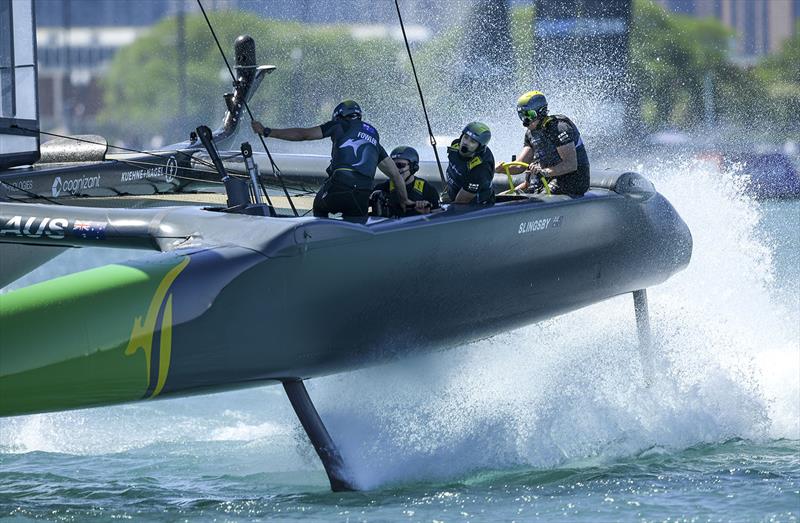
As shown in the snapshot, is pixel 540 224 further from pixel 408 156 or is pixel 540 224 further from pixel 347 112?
pixel 347 112

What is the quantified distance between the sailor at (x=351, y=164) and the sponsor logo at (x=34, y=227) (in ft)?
4.20

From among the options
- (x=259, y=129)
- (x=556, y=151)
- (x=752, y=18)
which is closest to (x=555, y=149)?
(x=556, y=151)

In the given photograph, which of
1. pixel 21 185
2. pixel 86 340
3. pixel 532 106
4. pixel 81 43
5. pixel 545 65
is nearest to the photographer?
pixel 86 340

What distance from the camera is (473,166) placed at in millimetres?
7336

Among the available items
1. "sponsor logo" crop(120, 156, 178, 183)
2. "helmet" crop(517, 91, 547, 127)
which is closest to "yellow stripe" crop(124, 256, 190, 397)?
"helmet" crop(517, 91, 547, 127)

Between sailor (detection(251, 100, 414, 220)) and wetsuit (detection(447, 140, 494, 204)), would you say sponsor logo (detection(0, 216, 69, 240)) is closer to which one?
sailor (detection(251, 100, 414, 220))

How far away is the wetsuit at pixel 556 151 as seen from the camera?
7.89m

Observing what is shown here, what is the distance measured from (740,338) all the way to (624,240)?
1234 mm

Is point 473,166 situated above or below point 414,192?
above

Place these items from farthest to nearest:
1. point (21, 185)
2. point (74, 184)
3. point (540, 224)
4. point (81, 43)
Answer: point (81, 43) < point (74, 184) < point (21, 185) < point (540, 224)

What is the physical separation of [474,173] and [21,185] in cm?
269

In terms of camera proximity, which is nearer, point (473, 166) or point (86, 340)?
point (86, 340)

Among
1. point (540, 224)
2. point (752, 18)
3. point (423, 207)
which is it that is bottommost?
point (540, 224)

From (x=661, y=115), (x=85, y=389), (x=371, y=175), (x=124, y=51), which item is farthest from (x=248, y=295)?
(x=124, y=51)
